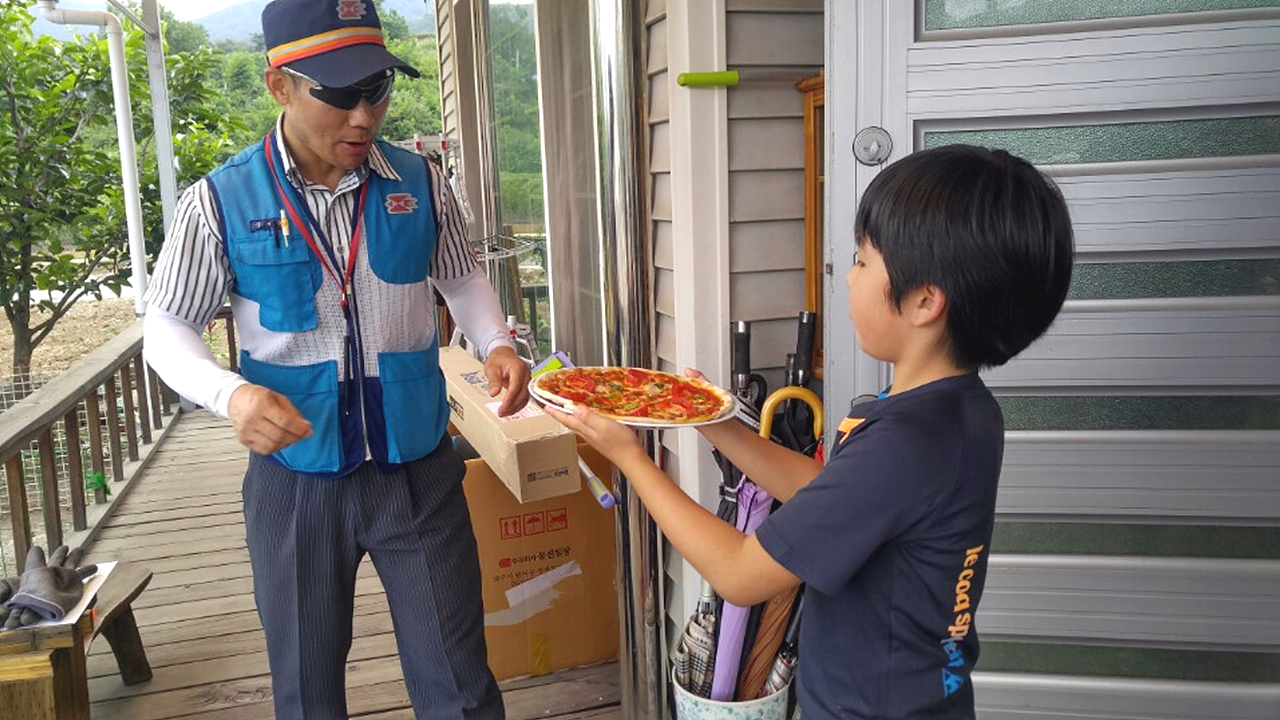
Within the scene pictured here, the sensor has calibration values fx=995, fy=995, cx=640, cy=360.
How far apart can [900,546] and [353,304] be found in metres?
1.03

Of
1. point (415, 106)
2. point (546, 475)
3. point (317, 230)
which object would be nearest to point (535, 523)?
point (546, 475)

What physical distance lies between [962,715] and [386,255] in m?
1.16

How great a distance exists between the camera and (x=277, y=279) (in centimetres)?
164

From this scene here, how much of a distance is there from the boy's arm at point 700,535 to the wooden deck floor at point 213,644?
5.64 ft

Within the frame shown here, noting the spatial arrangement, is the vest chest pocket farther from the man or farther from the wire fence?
the wire fence

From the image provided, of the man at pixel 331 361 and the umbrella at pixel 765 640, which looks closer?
the man at pixel 331 361

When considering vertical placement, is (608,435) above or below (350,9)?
below

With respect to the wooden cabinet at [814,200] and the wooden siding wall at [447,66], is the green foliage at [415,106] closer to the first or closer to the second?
the wooden siding wall at [447,66]

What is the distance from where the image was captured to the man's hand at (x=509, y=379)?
1.90 m

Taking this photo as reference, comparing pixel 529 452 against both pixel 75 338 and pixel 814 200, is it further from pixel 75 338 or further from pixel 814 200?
pixel 75 338

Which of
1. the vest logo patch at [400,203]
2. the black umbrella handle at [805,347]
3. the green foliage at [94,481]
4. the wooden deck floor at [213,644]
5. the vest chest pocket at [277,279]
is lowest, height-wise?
the wooden deck floor at [213,644]

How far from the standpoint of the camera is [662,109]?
8.05 ft

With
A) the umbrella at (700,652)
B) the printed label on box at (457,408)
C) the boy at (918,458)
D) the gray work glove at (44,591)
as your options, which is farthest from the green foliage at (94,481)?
the boy at (918,458)

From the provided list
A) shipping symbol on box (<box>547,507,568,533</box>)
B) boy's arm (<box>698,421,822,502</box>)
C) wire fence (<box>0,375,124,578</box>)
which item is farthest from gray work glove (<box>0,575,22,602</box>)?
boy's arm (<box>698,421,822,502</box>)
